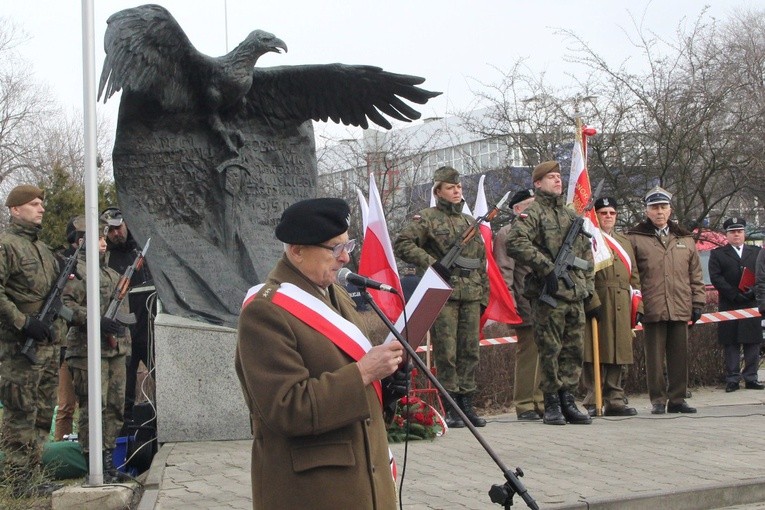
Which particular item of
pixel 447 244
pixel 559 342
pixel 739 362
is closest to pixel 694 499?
pixel 559 342

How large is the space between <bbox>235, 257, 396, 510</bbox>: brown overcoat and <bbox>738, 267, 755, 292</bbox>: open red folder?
10.7 meters

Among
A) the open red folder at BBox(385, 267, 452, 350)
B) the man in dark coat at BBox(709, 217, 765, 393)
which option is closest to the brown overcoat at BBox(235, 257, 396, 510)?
the open red folder at BBox(385, 267, 452, 350)

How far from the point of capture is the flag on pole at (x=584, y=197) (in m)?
10.6

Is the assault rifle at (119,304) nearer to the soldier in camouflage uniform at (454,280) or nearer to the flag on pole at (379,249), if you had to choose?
the soldier in camouflage uniform at (454,280)

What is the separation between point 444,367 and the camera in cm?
969

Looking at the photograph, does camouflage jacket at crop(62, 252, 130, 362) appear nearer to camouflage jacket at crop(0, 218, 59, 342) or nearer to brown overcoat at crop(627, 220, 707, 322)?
camouflage jacket at crop(0, 218, 59, 342)

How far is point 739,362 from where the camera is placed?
13703 mm

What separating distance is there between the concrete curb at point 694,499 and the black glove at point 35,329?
4.11m

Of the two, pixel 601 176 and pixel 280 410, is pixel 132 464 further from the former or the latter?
pixel 601 176

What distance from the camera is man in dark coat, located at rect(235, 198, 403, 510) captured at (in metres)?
3.74

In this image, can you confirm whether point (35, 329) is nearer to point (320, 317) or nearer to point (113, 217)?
point (113, 217)

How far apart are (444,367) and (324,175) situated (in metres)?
19.5

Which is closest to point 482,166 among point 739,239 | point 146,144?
point 739,239

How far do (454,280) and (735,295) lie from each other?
18.0ft
